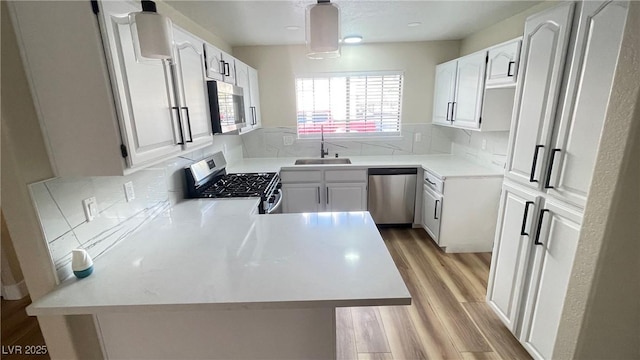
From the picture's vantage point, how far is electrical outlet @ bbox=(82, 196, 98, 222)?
1.28 metres

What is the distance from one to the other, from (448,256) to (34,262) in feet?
10.5

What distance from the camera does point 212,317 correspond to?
48.4 inches

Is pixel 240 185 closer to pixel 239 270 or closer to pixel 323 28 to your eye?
pixel 239 270

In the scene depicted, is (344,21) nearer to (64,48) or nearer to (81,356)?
(64,48)

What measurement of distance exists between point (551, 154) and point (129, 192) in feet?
7.62

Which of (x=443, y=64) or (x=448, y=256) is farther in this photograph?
(x=443, y=64)

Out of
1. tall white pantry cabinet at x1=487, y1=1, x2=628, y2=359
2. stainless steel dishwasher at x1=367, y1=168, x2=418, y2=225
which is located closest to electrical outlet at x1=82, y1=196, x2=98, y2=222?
tall white pantry cabinet at x1=487, y1=1, x2=628, y2=359

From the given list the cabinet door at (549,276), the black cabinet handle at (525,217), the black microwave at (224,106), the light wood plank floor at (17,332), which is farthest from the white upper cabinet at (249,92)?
the cabinet door at (549,276)

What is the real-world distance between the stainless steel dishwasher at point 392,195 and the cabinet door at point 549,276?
6.11ft

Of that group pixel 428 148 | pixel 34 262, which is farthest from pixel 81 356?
pixel 428 148

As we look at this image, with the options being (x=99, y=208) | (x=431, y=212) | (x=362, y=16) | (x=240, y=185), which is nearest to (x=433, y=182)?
(x=431, y=212)

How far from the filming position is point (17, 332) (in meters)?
2.05

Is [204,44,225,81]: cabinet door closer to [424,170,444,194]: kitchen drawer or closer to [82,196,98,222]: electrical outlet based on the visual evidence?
[82,196,98,222]: electrical outlet

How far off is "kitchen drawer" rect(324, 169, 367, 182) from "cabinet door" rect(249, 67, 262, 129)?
3.59 feet
